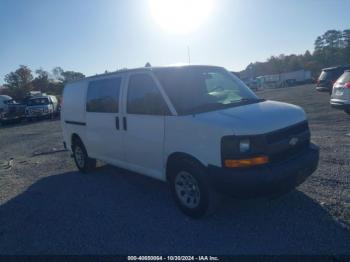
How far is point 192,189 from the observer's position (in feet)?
14.0

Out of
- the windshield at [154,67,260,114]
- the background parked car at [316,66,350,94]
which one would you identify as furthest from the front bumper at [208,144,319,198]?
the background parked car at [316,66,350,94]

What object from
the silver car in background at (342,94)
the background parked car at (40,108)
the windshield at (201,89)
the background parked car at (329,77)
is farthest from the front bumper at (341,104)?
the background parked car at (40,108)

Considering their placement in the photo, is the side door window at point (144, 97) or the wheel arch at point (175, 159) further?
the side door window at point (144, 97)

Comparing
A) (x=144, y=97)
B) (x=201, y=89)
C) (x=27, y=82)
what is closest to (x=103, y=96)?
(x=144, y=97)

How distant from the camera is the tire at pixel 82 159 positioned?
22.8 feet

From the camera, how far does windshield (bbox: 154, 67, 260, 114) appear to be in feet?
14.5

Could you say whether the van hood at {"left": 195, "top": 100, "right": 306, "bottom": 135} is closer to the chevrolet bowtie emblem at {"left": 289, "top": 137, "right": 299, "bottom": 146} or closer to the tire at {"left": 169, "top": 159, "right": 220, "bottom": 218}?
the chevrolet bowtie emblem at {"left": 289, "top": 137, "right": 299, "bottom": 146}

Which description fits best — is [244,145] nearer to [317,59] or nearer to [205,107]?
[205,107]

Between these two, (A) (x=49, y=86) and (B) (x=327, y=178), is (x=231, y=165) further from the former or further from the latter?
(A) (x=49, y=86)

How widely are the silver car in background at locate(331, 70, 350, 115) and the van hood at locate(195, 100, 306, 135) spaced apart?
758cm

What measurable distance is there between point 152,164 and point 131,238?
4.02ft

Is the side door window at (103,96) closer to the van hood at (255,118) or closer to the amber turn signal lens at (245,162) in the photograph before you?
the van hood at (255,118)

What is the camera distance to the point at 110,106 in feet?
18.3

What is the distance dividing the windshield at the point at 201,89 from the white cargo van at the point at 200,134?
0.01 m
